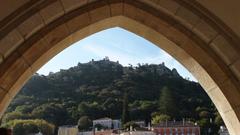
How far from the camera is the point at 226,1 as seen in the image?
3.33m

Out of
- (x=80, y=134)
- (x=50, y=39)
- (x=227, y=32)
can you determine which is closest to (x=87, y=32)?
(x=50, y=39)

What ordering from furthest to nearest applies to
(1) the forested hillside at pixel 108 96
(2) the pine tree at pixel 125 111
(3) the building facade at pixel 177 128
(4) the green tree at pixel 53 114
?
(3) the building facade at pixel 177 128 → (2) the pine tree at pixel 125 111 → (1) the forested hillside at pixel 108 96 → (4) the green tree at pixel 53 114

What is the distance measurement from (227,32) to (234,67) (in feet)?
0.92

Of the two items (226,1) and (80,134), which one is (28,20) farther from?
(80,134)

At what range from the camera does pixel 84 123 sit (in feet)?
163

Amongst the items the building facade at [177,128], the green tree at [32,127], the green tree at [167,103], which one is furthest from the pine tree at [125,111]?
the green tree at [32,127]

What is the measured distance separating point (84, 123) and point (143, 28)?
46674 mm

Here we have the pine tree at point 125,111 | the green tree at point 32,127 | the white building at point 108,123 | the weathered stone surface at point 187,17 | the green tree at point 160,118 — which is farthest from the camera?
the green tree at point 160,118

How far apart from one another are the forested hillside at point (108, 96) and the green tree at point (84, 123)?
Result: 1.58ft

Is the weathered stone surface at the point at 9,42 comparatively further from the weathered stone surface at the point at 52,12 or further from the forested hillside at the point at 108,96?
the forested hillside at the point at 108,96

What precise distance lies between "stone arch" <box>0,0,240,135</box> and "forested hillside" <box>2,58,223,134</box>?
107 feet

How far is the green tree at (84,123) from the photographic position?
153 feet

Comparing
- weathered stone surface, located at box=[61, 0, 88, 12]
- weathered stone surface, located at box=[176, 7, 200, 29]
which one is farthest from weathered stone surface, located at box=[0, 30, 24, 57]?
weathered stone surface, located at box=[176, 7, 200, 29]

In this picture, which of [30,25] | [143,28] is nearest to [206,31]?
[143,28]
